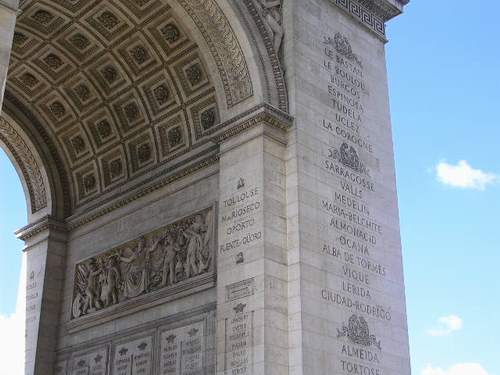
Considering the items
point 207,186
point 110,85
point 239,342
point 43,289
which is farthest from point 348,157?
point 43,289

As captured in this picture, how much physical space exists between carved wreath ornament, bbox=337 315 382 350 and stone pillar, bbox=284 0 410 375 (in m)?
0.03

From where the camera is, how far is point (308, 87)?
19.7m

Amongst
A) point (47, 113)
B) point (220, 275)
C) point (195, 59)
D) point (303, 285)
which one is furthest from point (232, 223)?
point (47, 113)

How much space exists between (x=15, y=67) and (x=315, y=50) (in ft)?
32.0

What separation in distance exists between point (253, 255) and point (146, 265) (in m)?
5.37

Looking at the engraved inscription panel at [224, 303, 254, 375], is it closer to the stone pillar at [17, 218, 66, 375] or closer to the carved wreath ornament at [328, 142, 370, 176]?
the carved wreath ornament at [328, 142, 370, 176]

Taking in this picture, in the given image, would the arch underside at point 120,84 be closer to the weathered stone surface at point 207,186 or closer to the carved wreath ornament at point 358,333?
the weathered stone surface at point 207,186

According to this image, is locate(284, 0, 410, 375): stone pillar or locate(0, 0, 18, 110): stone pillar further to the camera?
locate(284, 0, 410, 375): stone pillar

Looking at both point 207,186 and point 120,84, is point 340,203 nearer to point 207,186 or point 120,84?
point 207,186

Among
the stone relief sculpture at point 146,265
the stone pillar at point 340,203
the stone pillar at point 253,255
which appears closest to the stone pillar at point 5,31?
the stone pillar at point 253,255

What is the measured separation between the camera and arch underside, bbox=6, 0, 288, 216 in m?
20.1

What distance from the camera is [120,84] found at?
23328 millimetres

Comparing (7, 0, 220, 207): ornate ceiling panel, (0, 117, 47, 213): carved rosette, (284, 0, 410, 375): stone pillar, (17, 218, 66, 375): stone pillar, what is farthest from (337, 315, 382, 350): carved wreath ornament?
(0, 117, 47, 213): carved rosette

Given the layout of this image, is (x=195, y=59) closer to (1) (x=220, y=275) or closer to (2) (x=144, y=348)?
(1) (x=220, y=275)
